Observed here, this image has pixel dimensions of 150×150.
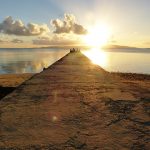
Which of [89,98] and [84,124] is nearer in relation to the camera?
[84,124]

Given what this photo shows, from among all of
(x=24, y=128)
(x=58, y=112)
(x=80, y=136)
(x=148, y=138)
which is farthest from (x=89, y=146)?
(x=58, y=112)

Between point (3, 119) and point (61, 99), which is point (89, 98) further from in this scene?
point (3, 119)

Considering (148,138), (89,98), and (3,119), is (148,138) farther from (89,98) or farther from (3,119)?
(89,98)

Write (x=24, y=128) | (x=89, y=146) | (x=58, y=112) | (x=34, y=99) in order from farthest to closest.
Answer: (x=34, y=99)
(x=58, y=112)
(x=24, y=128)
(x=89, y=146)

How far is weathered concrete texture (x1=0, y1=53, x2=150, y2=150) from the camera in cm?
287

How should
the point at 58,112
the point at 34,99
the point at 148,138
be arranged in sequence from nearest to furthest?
the point at 148,138, the point at 58,112, the point at 34,99

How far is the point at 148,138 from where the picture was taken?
2992mm

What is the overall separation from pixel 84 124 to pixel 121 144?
705 millimetres

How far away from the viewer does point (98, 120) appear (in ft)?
11.8

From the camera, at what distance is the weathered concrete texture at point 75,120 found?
2873 millimetres

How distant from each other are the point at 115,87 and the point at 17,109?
2.77 metres

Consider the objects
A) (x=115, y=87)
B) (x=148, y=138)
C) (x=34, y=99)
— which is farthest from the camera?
(x=115, y=87)

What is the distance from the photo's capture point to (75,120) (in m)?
3.63

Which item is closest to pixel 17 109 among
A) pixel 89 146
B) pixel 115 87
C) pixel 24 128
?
pixel 24 128
